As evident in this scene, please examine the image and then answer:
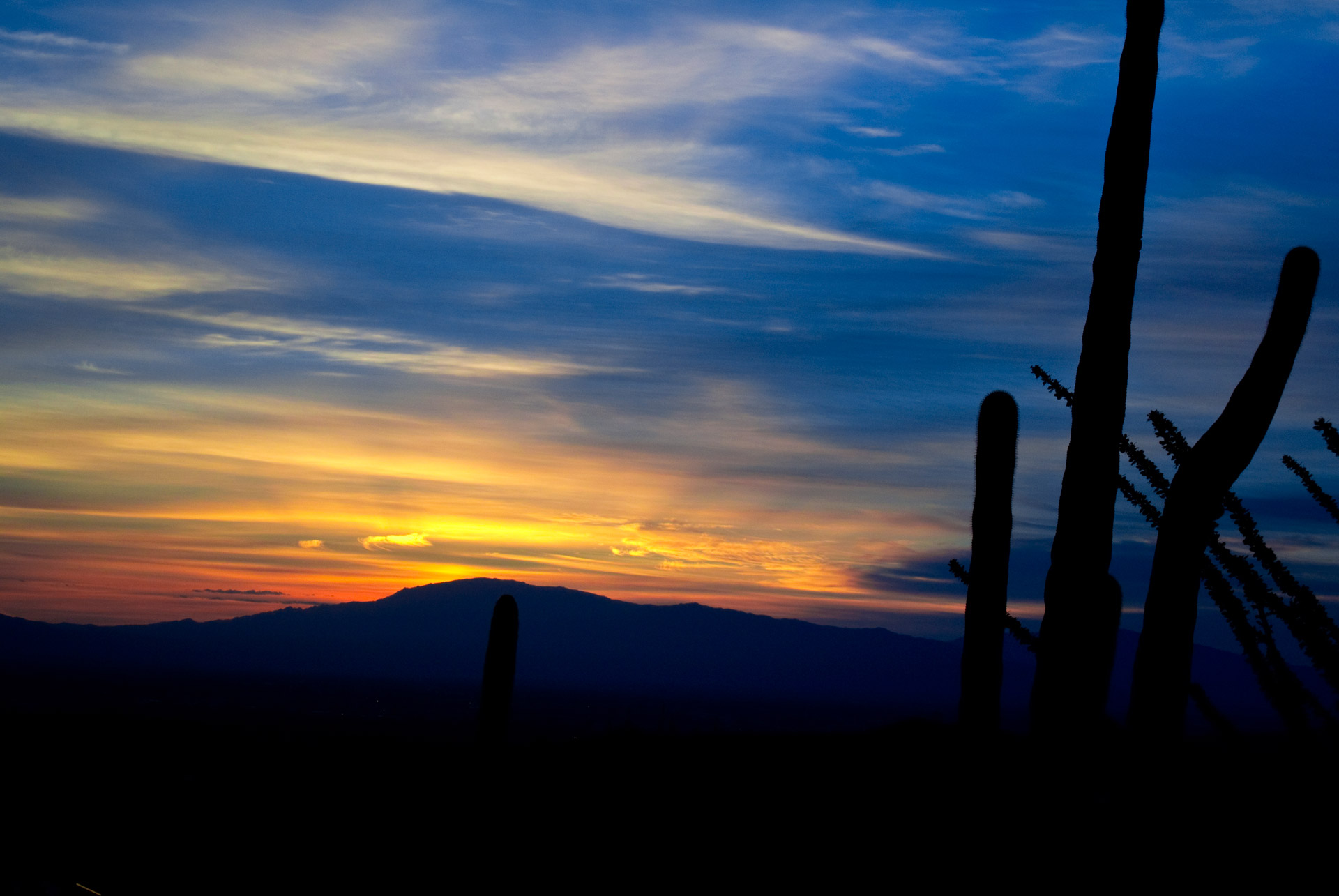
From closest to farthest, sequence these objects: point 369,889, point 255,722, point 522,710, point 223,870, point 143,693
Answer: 1. point 369,889
2. point 223,870
3. point 255,722
4. point 143,693
5. point 522,710

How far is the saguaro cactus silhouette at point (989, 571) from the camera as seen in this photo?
823 cm

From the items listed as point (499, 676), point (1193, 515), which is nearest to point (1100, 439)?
point (1193, 515)

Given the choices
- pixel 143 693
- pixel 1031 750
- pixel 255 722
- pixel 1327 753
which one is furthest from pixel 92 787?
pixel 143 693

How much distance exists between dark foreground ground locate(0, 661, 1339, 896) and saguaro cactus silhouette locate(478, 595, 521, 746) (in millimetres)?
356

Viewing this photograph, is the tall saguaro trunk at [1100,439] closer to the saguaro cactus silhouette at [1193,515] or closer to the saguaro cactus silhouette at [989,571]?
the saguaro cactus silhouette at [1193,515]

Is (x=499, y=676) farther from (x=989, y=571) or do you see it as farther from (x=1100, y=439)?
(x=1100, y=439)

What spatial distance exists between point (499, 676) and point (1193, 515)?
608 centimetres

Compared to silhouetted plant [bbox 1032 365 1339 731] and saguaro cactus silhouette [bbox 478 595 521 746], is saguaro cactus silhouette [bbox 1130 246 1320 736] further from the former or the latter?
saguaro cactus silhouette [bbox 478 595 521 746]

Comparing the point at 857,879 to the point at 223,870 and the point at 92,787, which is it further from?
the point at 92,787

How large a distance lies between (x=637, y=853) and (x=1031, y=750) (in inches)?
100

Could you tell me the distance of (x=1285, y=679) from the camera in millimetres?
8250

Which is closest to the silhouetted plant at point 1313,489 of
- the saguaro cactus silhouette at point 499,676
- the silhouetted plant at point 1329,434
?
the silhouetted plant at point 1329,434

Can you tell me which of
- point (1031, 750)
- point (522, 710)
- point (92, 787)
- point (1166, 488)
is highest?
point (1166, 488)

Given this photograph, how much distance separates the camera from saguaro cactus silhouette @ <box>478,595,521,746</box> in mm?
10336
